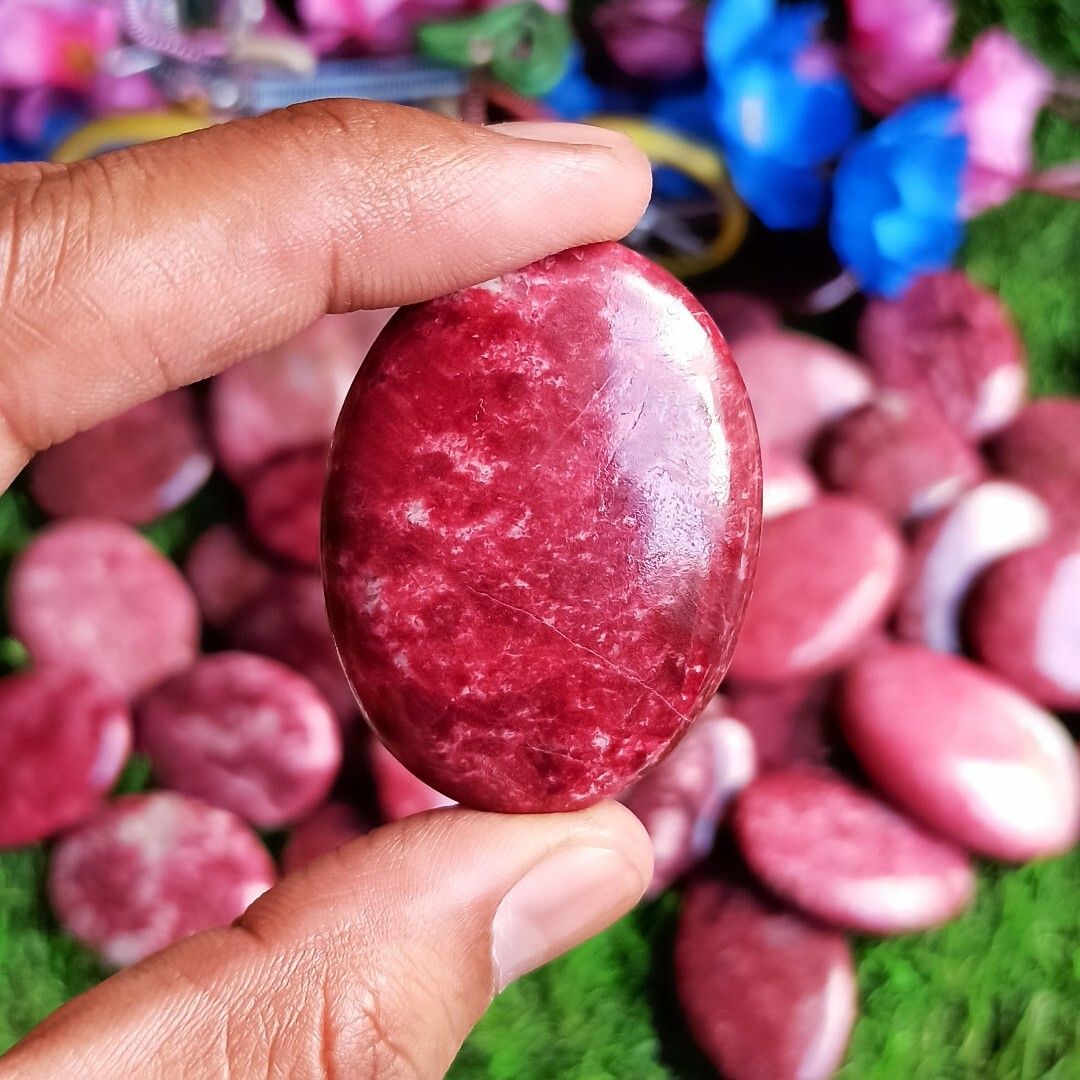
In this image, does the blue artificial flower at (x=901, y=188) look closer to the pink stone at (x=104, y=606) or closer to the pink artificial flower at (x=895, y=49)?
the pink artificial flower at (x=895, y=49)

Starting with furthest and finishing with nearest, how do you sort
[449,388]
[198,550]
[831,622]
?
1. [198,550]
2. [831,622]
3. [449,388]

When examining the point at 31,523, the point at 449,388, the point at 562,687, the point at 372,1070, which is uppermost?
the point at 449,388

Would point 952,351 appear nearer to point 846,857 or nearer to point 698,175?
point 698,175

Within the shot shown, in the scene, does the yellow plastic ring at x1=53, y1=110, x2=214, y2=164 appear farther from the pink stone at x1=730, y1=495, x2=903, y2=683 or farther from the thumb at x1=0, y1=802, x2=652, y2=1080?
the thumb at x1=0, y1=802, x2=652, y2=1080

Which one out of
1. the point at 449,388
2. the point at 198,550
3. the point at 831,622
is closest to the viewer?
the point at 449,388

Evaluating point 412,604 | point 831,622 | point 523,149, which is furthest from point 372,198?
point 831,622

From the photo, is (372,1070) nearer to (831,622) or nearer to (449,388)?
(449,388)

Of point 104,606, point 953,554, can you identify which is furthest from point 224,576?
point 953,554
